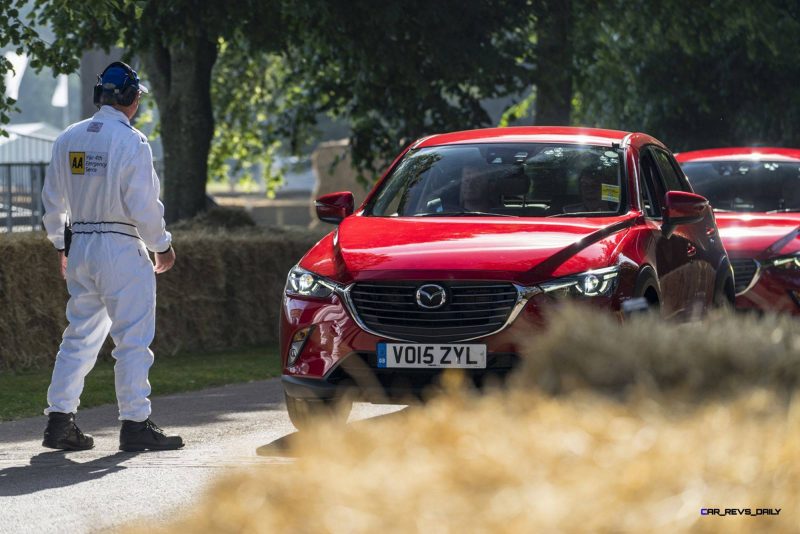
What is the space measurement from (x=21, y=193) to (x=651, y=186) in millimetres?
12418

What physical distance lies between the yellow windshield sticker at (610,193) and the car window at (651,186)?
0.20 metres

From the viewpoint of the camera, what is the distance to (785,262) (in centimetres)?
1231

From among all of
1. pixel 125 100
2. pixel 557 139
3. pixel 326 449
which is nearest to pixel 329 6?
pixel 557 139

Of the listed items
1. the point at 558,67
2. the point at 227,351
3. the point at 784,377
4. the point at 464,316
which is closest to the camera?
the point at 784,377

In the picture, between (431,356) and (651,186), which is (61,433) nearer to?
(431,356)

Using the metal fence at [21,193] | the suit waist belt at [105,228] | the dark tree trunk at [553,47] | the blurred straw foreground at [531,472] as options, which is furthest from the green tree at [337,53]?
the blurred straw foreground at [531,472]

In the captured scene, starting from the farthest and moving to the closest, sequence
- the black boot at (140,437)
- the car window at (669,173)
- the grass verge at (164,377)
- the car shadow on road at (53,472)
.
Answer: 1. the grass verge at (164,377)
2. the car window at (669,173)
3. the black boot at (140,437)
4. the car shadow on road at (53,472)

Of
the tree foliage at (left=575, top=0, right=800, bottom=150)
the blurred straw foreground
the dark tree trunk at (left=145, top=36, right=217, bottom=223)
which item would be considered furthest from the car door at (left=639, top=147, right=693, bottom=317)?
the tree foliage at (left=575, top=0, right=800, bottom=150)

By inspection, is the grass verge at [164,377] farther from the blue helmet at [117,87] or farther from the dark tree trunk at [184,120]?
the dark tree trunk at [184,120]

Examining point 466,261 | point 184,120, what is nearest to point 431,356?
point 466,261

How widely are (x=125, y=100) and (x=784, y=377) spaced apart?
13.4 ft

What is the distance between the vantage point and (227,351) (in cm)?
1619

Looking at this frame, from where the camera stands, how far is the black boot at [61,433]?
328 inches

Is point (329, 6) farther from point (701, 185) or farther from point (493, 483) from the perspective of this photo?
point (493, 483)
